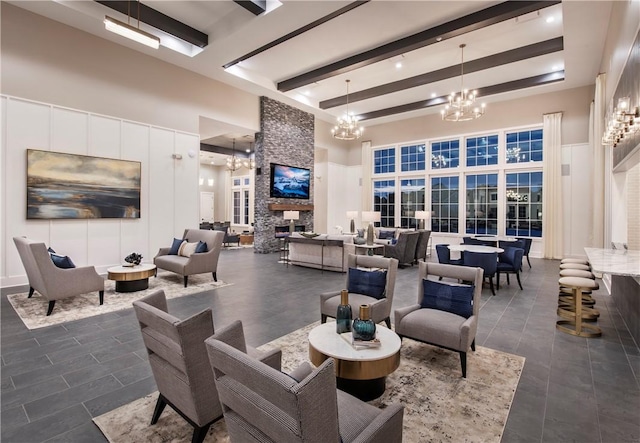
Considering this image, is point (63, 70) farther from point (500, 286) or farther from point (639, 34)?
point (500, 286)

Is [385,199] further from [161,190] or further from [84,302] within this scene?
[84,302]

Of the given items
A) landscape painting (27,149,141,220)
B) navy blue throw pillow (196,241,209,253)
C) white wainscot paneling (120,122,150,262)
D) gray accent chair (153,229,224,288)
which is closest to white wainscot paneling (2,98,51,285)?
landscape painting (27,149,141,220)

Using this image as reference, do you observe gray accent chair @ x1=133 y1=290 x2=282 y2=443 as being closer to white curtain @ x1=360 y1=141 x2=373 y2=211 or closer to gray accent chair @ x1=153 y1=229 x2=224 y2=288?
gray accent chair @ x1=153 y1=229 x2=224 y2=288

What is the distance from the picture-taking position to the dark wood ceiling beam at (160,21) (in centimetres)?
604

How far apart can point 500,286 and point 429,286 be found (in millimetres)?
3645

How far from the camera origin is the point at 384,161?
13.1 m

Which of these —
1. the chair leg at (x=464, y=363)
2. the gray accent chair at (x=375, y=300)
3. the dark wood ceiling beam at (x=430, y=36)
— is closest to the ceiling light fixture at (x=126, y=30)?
the dark wood ceiling beam at (x=430, y=36)

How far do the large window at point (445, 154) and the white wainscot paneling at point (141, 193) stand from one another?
30.6ft

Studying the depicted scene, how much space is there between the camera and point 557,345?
3533mm

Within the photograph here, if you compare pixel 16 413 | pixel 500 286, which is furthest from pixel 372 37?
pixel 16 413

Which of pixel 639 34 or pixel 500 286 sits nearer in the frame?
pixel 639 34

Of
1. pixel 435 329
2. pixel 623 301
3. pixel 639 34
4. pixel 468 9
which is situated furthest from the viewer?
pixel 468 9

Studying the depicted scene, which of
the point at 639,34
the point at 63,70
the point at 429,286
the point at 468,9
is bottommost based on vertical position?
the point at 429,286

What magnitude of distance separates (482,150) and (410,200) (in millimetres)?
3014
